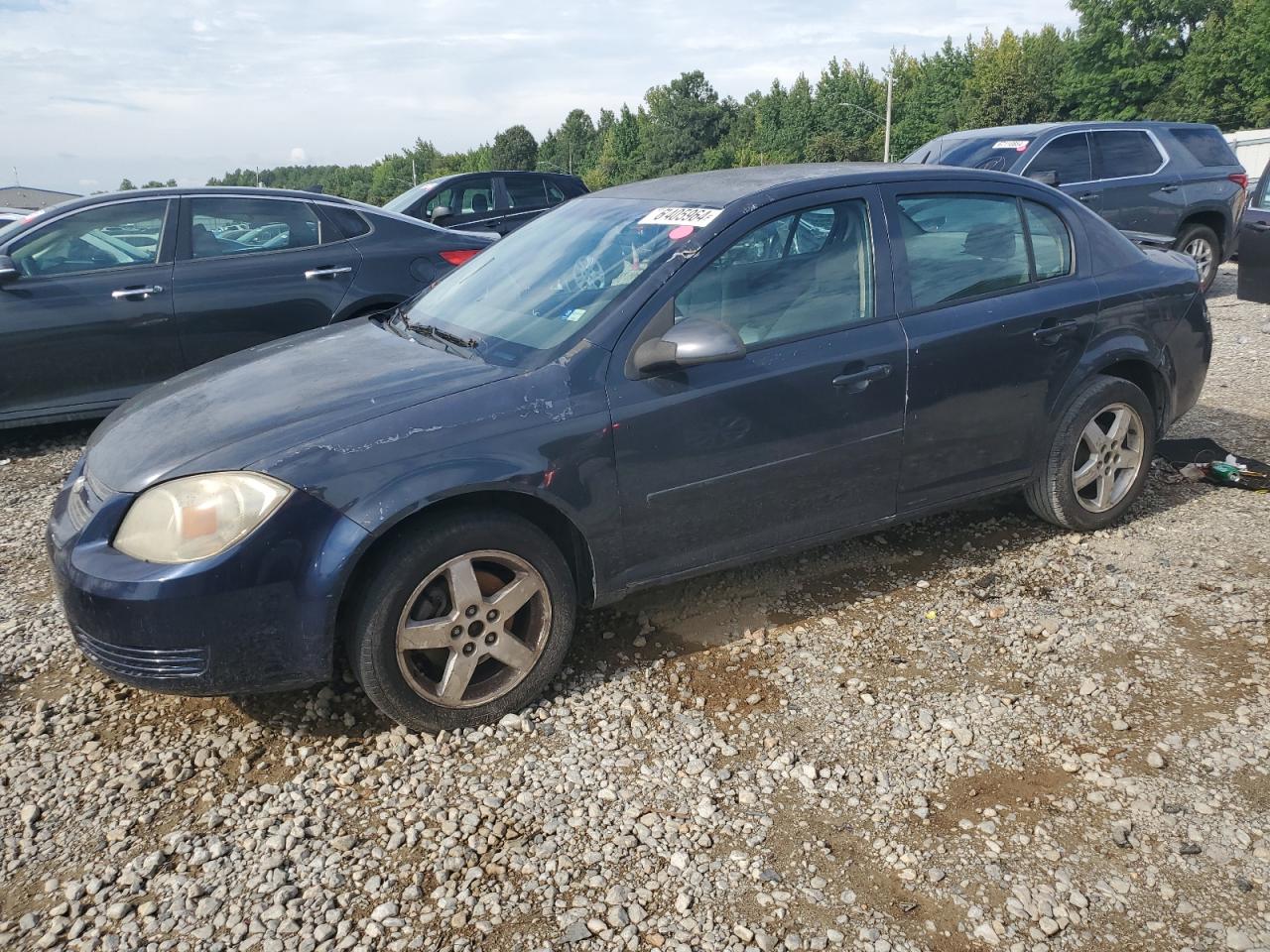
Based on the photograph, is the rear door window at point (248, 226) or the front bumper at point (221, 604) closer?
the front bumper at point (221, 604)

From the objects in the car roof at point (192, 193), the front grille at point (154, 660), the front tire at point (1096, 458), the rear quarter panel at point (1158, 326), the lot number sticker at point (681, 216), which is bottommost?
the front tire at point (1096, 458)

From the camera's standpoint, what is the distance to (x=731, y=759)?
3084 millimetres

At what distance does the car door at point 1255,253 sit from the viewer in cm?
862

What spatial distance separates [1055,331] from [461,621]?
2776mm

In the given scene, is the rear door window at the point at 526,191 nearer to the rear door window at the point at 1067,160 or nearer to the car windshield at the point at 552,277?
the rear door window at the point at 1067,160

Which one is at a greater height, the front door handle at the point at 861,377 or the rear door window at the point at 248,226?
the rear door window at the point at 248,226

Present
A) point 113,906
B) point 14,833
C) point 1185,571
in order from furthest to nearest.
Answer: point 1185,571 → point 14,833 → point 113,906

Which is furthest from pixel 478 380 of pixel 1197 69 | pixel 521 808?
pixel 1197 69

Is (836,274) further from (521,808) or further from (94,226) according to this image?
(94,226)

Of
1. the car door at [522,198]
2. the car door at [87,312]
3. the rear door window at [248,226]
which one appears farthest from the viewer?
the car door at [522,198]

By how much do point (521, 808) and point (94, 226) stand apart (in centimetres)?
525

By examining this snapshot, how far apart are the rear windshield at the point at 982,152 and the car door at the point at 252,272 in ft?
18.0

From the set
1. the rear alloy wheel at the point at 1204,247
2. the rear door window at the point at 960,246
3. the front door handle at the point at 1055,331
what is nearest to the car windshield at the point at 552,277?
the rear door window at the point at 960,246

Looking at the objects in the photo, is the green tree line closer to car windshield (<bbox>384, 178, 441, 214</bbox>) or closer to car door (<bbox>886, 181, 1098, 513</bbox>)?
car windshield (<bbox>384, 178, 441, 214</bbox>)
